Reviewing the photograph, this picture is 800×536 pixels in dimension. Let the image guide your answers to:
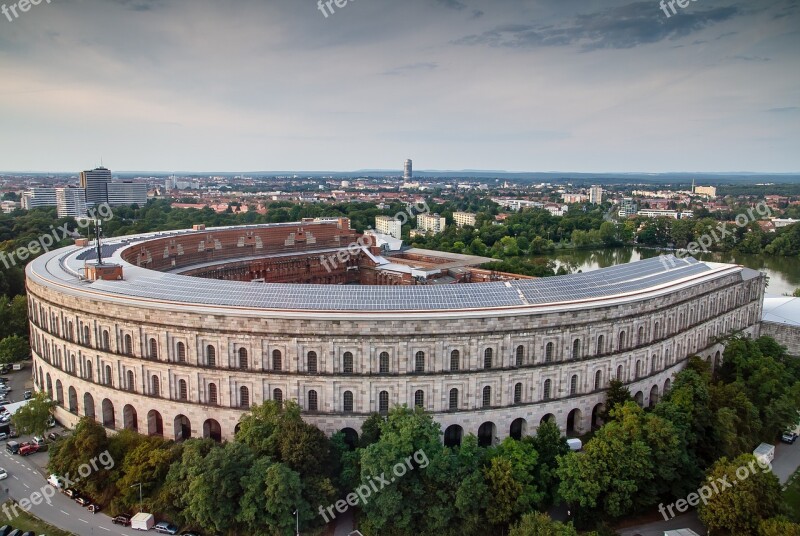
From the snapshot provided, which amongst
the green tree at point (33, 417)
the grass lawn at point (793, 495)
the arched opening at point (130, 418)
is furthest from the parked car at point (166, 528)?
the grass lawn at point (793, 495)

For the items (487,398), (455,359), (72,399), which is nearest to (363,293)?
(455,359)

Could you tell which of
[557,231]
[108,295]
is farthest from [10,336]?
[557,231]

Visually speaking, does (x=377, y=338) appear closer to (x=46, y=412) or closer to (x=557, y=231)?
(x=46, y=412)

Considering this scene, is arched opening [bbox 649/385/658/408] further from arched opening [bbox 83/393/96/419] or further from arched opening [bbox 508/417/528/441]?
arched opening [bbox 83/393/96/419]

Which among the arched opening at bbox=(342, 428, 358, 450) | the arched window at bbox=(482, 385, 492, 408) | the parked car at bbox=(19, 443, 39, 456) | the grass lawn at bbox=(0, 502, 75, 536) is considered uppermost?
the arched window at bbox=(482, 385, 492, 408)

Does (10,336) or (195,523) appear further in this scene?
(10,336)

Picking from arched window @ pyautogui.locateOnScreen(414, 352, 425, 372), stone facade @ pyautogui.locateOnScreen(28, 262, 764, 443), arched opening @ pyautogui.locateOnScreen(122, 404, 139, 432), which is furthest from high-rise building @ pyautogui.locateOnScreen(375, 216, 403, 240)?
arched window @ pyautogui.locateOnScreen(414, 352, 425, 372)
